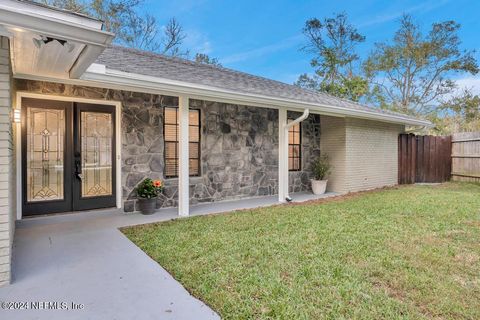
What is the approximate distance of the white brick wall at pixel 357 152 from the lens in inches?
354

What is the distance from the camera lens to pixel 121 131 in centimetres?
596

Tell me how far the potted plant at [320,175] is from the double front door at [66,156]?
18.5 feet

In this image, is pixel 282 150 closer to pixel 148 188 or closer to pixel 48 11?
pixel 148 188

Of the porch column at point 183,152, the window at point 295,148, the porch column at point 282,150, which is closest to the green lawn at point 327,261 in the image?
the porch column at point 183,152

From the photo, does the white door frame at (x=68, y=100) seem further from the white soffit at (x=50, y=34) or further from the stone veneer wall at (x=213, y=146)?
the white soffit at (x=50, y=34)

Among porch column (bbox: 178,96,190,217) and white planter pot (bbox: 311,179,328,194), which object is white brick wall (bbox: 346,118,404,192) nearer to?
white planter pot (bbox: 311,179,328,194)

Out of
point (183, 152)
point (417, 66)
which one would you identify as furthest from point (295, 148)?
point (417, 66)

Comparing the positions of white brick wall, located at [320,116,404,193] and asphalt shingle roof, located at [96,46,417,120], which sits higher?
asphalt shingle roof, located at [96,46,417,120]

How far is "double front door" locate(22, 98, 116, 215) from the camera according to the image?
516 centimetres

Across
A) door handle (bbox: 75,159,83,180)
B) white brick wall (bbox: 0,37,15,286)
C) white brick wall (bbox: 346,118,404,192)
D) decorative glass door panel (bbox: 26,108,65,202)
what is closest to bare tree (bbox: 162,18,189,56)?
white brick wall (bbox: 346,118,404,192)

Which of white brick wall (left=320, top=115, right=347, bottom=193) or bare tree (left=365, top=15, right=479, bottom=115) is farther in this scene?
bare tree (left=365, top=15, right=479, bottom=115)

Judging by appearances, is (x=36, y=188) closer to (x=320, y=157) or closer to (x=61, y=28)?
(x=61, y=28)

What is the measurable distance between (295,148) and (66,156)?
245 inches

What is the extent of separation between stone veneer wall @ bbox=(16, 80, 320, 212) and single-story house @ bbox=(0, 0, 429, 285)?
2 centimetres
